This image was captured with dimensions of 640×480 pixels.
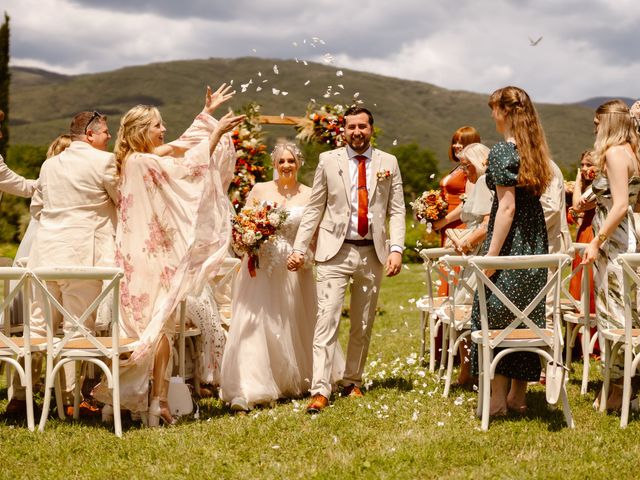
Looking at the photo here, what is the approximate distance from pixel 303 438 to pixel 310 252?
1.97 metres

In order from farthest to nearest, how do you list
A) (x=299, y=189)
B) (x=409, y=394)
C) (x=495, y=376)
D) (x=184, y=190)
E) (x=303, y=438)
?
(x=299, y=189)
(x=409, y=394)
(x=184, y=190)
(x=495, y=376)
(x=303, y=438)

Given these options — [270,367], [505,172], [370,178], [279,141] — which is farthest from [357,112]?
[270,367]

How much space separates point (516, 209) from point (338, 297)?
5.71 ft

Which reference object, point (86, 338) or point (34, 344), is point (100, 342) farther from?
point (34, 344)

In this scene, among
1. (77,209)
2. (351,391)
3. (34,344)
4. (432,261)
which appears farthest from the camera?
(432,261)

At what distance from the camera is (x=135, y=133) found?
664cm

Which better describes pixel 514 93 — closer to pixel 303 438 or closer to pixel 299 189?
pixel 299 189

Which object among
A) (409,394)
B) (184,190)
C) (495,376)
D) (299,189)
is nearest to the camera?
(495,376)

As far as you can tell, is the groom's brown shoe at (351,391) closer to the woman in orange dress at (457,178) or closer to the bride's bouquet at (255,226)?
the bride's bouquet at (255,226)

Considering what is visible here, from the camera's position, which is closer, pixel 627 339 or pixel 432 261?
pixel 627 339

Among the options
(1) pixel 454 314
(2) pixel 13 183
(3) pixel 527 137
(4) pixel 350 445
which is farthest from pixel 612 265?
(2) pixel 13 183

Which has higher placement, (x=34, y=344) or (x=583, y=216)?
(x=583, y=216)

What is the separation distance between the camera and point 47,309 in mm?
6207

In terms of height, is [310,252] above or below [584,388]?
above
